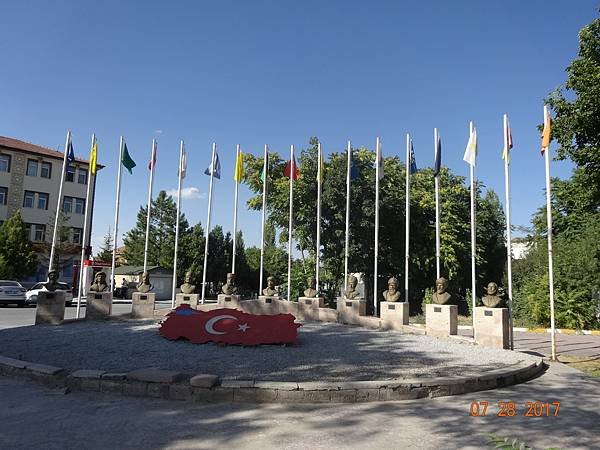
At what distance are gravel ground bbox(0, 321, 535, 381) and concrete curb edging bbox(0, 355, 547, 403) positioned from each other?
682mm

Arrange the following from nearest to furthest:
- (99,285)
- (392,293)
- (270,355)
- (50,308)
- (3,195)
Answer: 1. (270,355)
2. (50,308)
3. (392,293)
4. (99,285)
5. (3,195)

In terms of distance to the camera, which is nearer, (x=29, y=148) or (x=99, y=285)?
(x=99, y=285)

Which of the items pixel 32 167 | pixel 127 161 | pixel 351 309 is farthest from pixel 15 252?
pixel 351 309

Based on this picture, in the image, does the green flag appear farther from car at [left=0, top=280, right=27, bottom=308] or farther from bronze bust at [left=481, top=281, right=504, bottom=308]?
bronze bust at [left=481, top=281, right=504, bottom=308]

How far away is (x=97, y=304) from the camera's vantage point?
1523cm

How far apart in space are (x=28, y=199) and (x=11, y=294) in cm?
1875

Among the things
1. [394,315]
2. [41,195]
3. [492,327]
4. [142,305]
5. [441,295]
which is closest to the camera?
[492,327]

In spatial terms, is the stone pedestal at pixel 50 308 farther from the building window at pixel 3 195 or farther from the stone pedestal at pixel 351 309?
the building window at pixel 3 195

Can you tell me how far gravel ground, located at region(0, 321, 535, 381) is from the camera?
790 cm

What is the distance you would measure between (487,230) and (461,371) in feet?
90.8

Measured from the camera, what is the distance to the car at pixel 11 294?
2612 centimetres

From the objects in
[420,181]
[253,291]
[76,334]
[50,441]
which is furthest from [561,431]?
[253,291]

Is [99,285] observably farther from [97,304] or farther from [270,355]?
[270,355]

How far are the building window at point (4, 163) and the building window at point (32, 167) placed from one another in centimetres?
164
